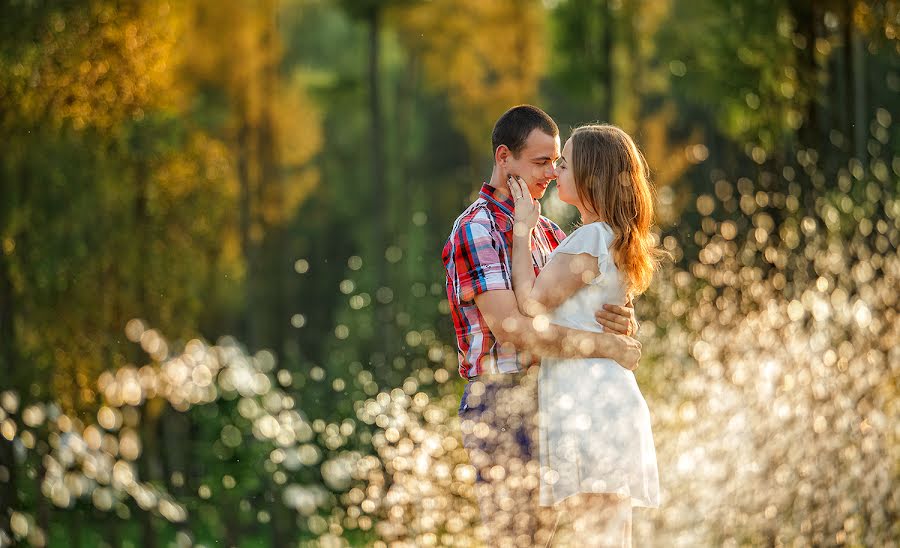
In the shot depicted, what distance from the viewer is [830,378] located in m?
5.91

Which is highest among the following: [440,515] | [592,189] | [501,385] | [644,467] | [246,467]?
[592,189]

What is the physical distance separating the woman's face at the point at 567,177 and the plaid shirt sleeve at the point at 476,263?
0.89 ft

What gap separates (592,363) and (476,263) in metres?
0.47

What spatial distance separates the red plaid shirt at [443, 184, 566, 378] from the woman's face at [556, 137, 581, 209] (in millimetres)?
191

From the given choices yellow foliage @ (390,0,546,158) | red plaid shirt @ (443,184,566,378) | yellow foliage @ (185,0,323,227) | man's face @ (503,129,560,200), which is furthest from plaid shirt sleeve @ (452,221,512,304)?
yellow foliage @ (390,0,546,158)

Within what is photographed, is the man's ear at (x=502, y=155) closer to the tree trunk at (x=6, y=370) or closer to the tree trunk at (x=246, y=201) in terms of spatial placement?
the tree trunk at (x=6, y=370)

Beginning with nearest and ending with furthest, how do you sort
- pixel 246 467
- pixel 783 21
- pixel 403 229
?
pixel 246 467 → pixel 783 21 → pixel 403 229

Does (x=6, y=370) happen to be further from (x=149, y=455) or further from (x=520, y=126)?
(x=520, y=126)

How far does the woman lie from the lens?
322 cm

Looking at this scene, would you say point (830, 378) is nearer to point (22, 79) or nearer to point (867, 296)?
point (867, 296)

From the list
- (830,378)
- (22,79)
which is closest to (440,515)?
(830,378)

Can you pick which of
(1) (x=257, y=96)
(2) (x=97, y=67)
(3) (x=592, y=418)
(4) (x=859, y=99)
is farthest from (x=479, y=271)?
(1) (x=257, y=96)

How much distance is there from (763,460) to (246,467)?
481cm

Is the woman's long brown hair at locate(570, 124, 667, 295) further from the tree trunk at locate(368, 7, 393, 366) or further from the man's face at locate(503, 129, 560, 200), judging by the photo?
the tree trunk at locate(368, 7, 393, 366)
